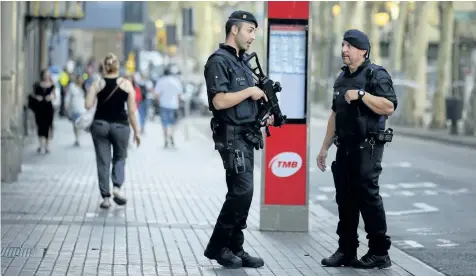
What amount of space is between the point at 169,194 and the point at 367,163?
7077 millimetres

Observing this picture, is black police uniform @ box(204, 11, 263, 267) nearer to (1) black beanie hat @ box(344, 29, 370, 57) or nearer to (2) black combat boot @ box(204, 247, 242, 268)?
(2) black combat boot @ box(204, 247, 242, 268)

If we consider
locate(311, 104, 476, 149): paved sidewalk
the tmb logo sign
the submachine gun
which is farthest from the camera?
locate(311, 104, 476, 149): paved sidewalk

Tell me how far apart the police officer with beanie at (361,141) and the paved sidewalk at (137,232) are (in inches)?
8.9

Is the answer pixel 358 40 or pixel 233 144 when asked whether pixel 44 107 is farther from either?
pixel 358 40

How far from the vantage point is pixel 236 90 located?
30.3ft

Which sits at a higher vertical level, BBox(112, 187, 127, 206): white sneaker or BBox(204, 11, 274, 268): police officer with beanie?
BBox(204, 11, 274, 268): police officer with beanie

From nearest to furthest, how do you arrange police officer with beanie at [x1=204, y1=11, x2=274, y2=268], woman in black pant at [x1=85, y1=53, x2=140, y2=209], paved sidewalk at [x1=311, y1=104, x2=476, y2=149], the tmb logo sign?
police officer with beanie at [x1=204, y1=11, x2=274, y2=268]
the tmb logo sign
woman in black pant at [x1=85, y1=53, x2=140, y2=209]
paved sidewalk at [x1=311, y1=104, x2=476, y2=149]

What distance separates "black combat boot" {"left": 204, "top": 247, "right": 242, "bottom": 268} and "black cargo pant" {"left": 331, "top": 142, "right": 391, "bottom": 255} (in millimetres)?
877

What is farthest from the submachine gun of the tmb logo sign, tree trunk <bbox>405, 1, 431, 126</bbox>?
tree trunk <bbox>405, 1, 431, 126</bbox>

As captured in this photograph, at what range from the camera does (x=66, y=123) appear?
42938mm

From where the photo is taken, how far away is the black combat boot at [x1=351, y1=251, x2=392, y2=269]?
9500 millimetres

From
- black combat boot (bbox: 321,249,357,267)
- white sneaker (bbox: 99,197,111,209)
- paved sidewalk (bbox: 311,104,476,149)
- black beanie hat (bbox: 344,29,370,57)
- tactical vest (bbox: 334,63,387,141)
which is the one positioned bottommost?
paved sidewalk (bbox: 311,104,476,149)

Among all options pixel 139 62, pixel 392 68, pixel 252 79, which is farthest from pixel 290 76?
pixel 139 62

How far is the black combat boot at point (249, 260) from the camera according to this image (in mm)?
9430
